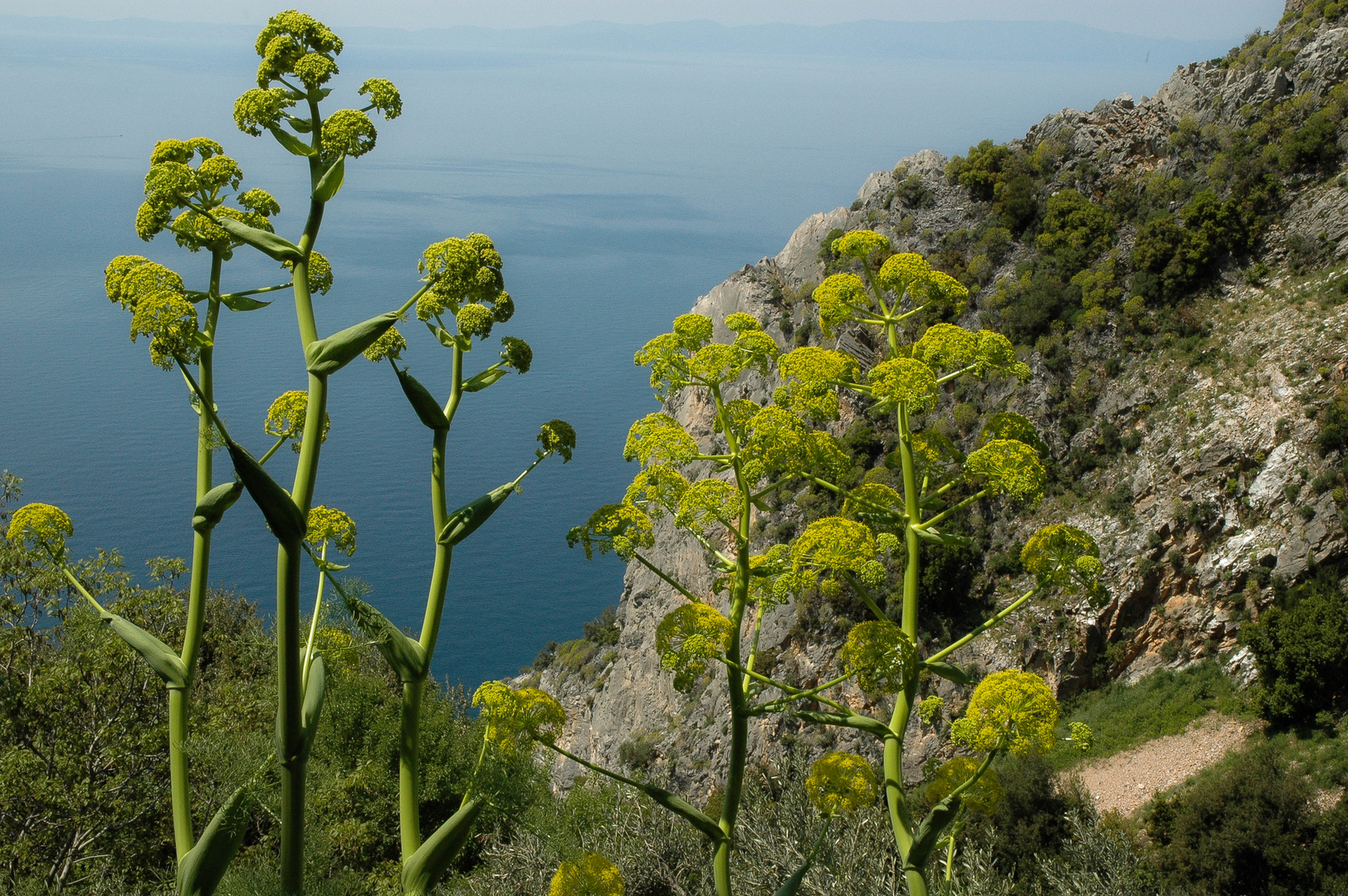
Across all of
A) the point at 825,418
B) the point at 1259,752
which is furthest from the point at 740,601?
the point at 1259,752

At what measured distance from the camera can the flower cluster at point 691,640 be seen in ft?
14.4

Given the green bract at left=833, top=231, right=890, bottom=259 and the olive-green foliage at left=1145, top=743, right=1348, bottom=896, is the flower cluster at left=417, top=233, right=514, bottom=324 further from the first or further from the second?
the olive-green foliage at left=1145, top=743, right=1348, bottom=896

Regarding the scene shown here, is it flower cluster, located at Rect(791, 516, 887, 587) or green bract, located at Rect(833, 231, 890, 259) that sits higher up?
green bract, located at Rect(833, 231, 890, 259)

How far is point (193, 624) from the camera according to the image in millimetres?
3025

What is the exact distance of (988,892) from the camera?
341 inches

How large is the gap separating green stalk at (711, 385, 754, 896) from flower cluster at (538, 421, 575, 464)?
110 centimetres

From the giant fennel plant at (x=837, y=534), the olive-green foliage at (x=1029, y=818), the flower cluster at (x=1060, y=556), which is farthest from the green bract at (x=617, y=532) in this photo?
the olive-green foliage at (x=1029, y=818)

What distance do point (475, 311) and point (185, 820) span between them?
1.85 m

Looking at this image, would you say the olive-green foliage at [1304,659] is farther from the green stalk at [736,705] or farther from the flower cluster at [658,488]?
the flower cluster at [658,488]

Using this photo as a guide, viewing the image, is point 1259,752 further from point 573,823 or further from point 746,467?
point 746,467

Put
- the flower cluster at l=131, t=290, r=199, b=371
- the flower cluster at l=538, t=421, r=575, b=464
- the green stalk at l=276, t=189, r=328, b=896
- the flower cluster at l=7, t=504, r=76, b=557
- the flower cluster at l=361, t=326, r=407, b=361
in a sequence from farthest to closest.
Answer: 1. the flower cluster at l=7, t=504, r=76, b=557
2. the flower cluster at l=538, t=421, r=575, b=464
3. the flower cluster at l=361, t=326, r=407, b=361
4. the flower cluster at l=131, t=290, r=199, b=371
5. the green stalk at l=276, t=189, r=328, b=896

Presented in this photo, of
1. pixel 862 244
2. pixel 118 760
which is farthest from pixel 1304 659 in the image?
pixel 118 760

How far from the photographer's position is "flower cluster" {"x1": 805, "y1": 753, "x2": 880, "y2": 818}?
5160mm

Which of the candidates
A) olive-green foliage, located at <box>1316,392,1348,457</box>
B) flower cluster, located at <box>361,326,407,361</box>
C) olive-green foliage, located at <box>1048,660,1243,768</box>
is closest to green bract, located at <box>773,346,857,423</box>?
flower cluster, located at <box>361,326,407,361</box>
